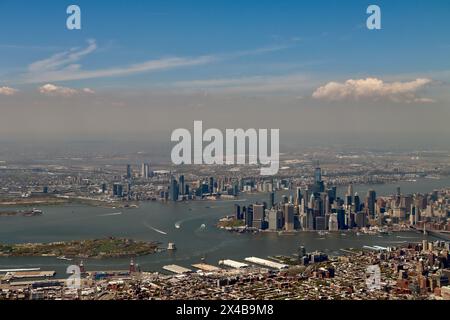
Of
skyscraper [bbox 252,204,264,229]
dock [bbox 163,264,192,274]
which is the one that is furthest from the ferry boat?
skyscraper [bbox 252,204,264,229]

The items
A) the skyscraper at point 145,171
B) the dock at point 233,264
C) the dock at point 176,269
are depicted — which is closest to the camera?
the dock at point 176,269

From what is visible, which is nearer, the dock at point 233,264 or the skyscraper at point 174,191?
the dock at point 233,264

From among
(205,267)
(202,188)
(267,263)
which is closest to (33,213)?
(202,188)

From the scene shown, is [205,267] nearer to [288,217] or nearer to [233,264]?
[233,264]

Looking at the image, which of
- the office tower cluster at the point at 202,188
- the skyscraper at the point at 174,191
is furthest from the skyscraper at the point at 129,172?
the skyscraper at the point at 174,191

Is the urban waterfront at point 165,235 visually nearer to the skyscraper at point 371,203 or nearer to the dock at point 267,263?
the dock at point 267,263

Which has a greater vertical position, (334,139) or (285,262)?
(334,139)
